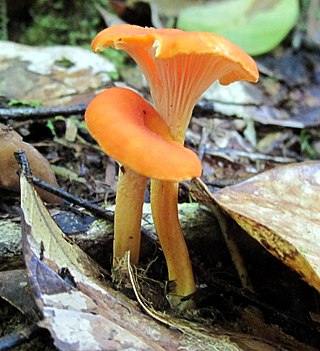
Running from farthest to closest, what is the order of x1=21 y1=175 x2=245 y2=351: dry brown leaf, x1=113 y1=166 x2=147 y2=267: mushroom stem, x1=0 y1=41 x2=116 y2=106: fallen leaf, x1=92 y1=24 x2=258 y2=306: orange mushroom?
1. x1=0 y1=41 x2=116 y2=106: fallen leaf
2. x1=113 y1=166 x2=147 y2=267: mushroom stem
3. x1=92 y1=24 x2=258 y2=306: orange mushroom
4. x1=21 y1=175 x2=245 y2=351: dry brown leaf

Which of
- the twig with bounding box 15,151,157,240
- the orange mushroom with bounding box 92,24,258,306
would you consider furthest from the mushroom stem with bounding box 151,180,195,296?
the twig with bounding box 15,151,157,240

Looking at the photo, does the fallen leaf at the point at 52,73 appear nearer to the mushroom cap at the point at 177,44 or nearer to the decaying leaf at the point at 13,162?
the decaying leaf at the point at 13,162

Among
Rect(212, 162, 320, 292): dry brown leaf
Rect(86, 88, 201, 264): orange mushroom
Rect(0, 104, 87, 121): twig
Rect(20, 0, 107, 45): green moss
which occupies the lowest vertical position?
Rect(212, 162, 320, 292): dry brown leaf

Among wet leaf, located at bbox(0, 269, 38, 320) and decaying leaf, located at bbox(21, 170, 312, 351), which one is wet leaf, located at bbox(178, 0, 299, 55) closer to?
decaying leaf, located at bbox(21, 170, 312, 351)

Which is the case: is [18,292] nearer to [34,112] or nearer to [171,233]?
[171,233]

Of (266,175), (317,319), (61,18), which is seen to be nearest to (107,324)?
(317,319)

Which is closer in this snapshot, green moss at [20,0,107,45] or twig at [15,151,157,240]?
twig at [15,151,157,240]
